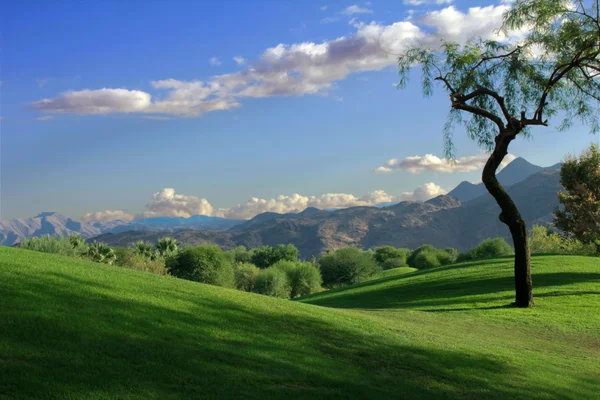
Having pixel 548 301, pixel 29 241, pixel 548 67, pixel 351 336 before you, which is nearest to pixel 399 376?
pixel 351 336

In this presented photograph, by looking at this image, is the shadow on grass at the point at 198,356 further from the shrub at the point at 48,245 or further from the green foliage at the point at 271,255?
the green foliage at the point at 271,255

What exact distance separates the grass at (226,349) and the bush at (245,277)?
47671mm

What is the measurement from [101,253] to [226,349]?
46765 millimetres

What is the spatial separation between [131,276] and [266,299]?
3.68 metres

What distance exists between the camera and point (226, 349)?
29.5ft

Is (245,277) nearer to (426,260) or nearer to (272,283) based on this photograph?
(272,283)

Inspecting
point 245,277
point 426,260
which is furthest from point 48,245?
point 426,260

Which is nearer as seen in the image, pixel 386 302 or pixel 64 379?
pixel 64 379

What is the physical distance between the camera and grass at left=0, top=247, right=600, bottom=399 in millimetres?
7031

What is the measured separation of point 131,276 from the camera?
13.4 metres

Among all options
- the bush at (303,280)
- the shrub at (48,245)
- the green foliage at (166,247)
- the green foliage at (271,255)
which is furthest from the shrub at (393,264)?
the shrub at (48,245)

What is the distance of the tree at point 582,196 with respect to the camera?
41.8 m

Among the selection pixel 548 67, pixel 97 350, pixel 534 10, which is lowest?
pixel 97 350

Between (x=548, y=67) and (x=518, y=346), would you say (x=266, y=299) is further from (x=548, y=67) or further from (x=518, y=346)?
(x=548, y=67)
